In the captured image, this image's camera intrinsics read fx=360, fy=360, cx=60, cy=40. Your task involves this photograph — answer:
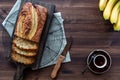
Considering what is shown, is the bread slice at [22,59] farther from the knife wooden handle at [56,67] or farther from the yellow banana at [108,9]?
the yellow banana at [108,9]

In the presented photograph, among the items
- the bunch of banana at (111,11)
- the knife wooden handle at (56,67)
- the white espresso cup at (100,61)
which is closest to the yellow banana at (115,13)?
the bunch of banana at (111,11)

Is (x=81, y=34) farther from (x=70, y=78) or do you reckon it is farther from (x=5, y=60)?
(x=5, y=60)

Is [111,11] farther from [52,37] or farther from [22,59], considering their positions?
[22,59]

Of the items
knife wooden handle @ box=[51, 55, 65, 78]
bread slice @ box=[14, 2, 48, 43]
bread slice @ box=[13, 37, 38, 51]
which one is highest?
bread slice @ box=[14, 2, 48, 43]

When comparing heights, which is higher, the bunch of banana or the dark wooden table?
the bunch of banana

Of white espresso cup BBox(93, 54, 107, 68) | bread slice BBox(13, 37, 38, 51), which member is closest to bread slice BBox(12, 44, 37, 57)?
bread slice BBox(13, 37, 38, 51)

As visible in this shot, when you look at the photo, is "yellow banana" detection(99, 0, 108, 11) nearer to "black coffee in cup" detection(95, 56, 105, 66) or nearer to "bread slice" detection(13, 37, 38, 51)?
"black coffee in cup" detection(95, 56, 105, 66)

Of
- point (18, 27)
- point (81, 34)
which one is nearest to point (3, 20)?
point (18, 27)
